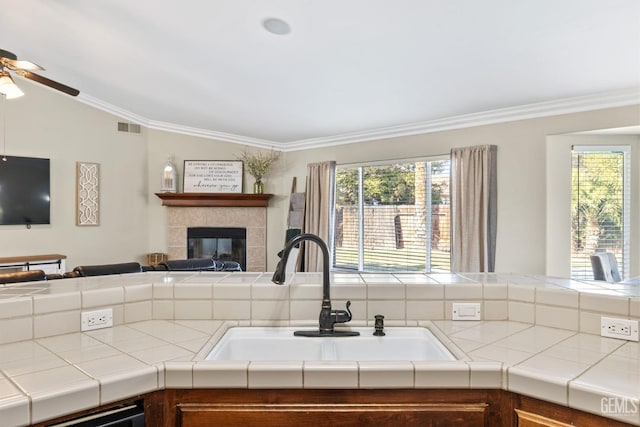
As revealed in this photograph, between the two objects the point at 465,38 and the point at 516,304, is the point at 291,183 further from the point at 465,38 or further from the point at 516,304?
the point at 516,304

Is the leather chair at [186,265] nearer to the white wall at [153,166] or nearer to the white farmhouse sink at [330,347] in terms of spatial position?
the white farmhouse sink at [330,347]

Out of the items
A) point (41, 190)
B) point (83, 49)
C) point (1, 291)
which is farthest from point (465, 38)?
point (41, 190)

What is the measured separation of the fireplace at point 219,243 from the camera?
226 inches

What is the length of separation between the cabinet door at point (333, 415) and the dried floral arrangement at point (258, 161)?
5014mm

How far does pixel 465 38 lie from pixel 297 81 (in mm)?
1619

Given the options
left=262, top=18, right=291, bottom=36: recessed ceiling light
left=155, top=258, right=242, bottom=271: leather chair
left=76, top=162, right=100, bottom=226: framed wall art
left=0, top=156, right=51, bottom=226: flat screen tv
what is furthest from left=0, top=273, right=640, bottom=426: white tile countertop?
left=76, top=162, right=100, bottom=226: framed wall art

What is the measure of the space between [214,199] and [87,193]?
1.69 m

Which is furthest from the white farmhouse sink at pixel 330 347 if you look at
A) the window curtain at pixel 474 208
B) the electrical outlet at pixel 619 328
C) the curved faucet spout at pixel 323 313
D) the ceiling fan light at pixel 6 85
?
the window curtain at pixel 474 208

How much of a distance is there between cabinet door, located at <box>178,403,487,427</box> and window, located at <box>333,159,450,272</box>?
11.8 feet

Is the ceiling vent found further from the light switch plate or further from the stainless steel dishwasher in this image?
the light switch plate

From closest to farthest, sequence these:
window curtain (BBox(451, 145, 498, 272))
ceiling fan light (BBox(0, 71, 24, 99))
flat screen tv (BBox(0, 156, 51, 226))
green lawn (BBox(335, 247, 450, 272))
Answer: ceiling fan light (BBox(0, 71, 24, 99)) → window curtain (BBox(451, 145, 498, 272)) → flat screen tv (BBox(0, 156, 51, 226)) → green lawn (BBox(335, 247, 450, 272))

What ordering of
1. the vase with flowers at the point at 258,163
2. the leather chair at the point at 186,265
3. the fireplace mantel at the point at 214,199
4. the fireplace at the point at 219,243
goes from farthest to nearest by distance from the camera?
the vase with flowers at the point at 258,163 → the fireplace at the point at 219,243 → the fireplace mantel at the point at 214,199 → the leather chair at the point at 186,265

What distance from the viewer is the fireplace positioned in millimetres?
5732

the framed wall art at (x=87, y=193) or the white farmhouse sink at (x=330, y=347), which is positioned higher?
the framed wall art at (x=87, y=193)
